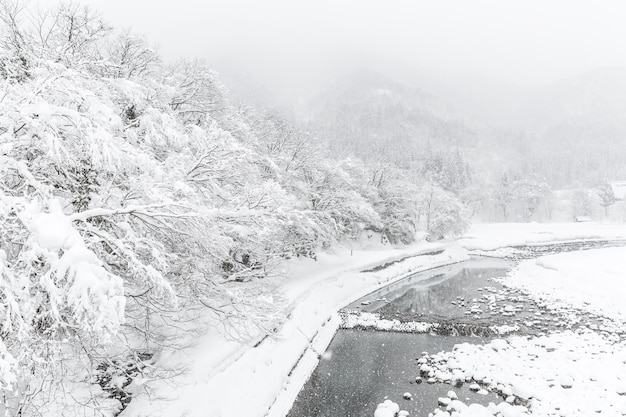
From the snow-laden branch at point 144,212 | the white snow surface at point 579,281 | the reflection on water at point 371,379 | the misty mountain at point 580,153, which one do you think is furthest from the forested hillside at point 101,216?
the misty mountain at point 580,153

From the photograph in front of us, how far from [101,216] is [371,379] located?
10.7 m

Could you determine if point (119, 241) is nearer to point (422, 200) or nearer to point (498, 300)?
point (498, 300)

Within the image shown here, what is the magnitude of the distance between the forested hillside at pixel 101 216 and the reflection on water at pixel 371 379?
170 inches

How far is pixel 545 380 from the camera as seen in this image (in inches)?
476

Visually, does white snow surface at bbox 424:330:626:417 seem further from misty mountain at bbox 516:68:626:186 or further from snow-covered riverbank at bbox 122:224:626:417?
misty mountain at bbox 516:68:626:186

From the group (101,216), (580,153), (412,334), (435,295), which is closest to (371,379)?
(412,334)

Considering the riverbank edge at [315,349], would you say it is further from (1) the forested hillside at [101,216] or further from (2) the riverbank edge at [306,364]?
(1) the forested hillside at [101,216]

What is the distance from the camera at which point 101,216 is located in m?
6.35

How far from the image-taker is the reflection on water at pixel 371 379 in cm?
1123

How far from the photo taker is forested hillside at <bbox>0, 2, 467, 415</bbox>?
425 cm

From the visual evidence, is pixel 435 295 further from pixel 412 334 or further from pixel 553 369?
pixel 553 369

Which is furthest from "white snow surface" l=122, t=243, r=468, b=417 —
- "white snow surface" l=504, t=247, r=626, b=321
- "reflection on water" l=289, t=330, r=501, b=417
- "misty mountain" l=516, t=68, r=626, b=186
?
"misty mountain" l=516, t=68, r=626, b=186

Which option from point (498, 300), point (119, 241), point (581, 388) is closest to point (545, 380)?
point (581, 388)

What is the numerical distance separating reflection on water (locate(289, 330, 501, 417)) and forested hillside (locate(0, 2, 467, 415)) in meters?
4.32
